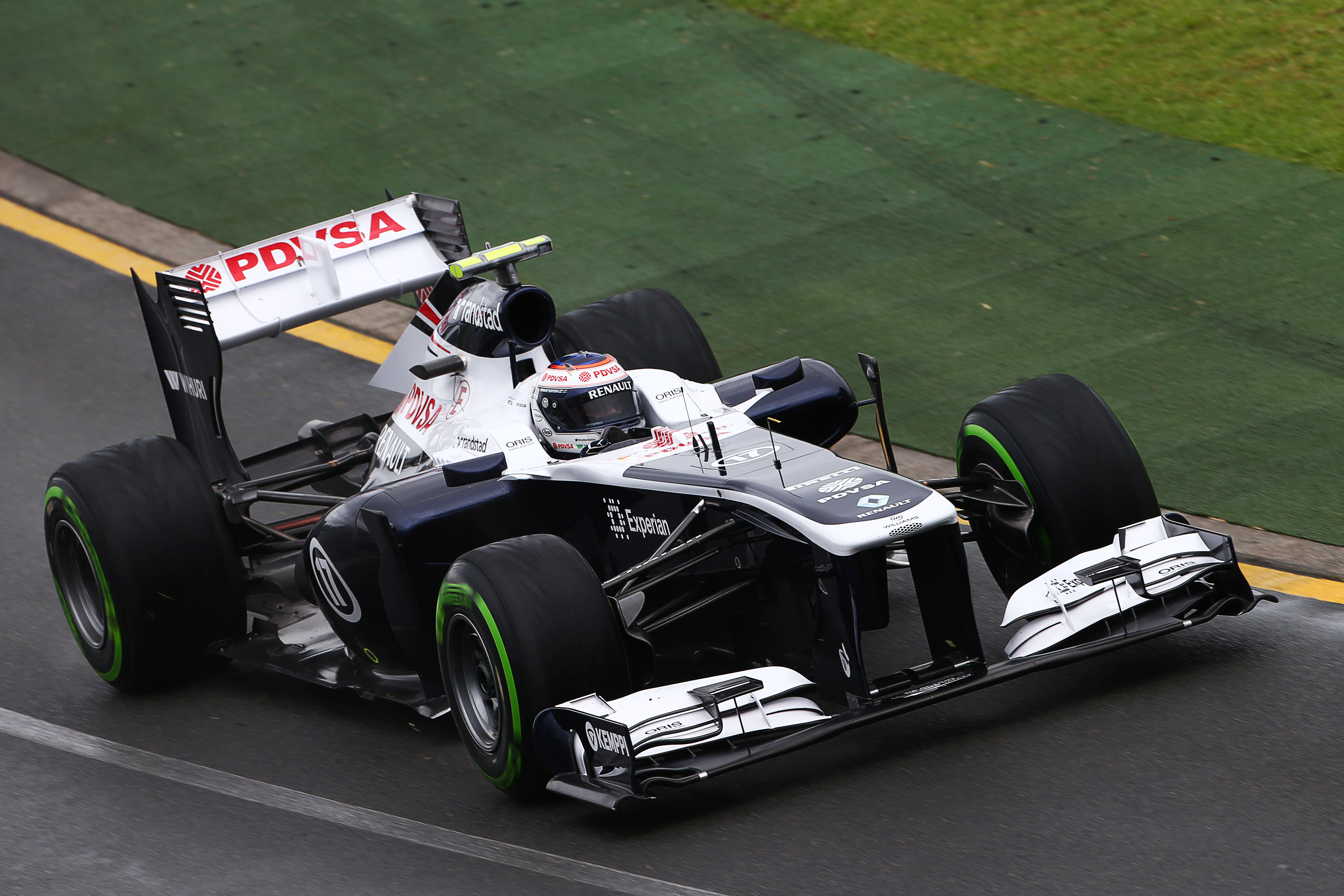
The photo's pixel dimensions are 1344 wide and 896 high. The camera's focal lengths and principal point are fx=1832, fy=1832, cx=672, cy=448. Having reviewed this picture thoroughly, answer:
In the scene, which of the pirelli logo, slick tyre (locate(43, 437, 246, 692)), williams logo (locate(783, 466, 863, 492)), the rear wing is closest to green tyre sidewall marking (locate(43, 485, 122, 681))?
slick tyre (locate(43, 437, 246, 692))

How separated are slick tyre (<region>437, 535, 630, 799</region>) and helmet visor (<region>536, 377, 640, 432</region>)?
924 millimetres

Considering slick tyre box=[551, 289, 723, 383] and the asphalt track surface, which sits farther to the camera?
slick tyre box=[551, 289, 723, 383]

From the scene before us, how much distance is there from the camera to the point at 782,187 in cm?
1296

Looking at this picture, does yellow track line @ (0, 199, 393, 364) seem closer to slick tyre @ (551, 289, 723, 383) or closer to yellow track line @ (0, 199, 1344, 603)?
yellow track line @ (0, 199, 1344, 603)

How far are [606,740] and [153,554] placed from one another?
260 cm

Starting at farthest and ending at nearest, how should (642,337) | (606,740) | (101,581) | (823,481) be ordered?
(642,337) < (101,581) < (823,481) < (606,740)

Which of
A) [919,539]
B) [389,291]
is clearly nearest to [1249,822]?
[919,539]

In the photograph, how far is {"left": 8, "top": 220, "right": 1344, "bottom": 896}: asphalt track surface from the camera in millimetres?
5945

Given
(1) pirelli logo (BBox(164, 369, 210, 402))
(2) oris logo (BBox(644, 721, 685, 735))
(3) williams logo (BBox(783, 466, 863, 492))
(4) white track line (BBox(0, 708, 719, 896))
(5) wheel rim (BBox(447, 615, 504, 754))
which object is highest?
(1) pirelli logo (BBox(164, 369, 210, 402))

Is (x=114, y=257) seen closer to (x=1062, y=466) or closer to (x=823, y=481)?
(x=823, y=481)

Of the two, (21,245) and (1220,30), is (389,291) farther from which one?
(1220,30)

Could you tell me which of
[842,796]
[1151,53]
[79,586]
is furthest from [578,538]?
[1151,53]

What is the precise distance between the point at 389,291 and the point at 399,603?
2.18 metres

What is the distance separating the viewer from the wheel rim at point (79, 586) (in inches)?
321
